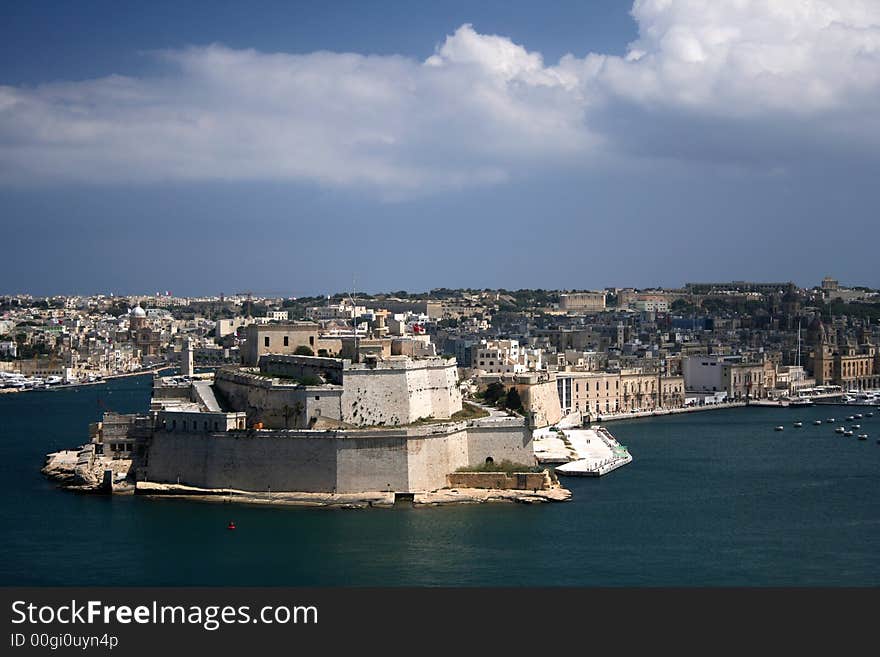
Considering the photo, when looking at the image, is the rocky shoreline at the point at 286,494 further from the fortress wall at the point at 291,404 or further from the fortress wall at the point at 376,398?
the fortress wall at the point at 376,398

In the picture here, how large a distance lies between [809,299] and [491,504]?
7314cm

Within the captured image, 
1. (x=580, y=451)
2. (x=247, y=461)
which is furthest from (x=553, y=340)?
(x=247, y=461)

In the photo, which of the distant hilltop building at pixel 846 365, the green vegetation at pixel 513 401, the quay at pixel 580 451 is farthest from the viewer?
the distant hilltop building at pixel 846 365

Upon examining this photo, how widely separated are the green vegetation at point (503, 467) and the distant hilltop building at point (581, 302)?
67000 mm

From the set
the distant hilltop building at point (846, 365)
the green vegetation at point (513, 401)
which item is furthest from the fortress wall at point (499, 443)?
the distant hilltop building at point (846, 365)

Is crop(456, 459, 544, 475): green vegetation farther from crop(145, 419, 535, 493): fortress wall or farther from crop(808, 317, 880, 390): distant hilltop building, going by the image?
crop(808, 317, 880, 390): distant hilltop building

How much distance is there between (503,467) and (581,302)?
7033 cm

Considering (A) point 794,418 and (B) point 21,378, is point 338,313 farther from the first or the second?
(A) point 794,418

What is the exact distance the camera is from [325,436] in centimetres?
2212

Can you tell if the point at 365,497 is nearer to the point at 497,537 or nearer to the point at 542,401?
the point at 497,537

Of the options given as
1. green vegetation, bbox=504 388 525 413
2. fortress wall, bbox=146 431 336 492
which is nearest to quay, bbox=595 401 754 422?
green vegetation, bbox=504 388 525 413

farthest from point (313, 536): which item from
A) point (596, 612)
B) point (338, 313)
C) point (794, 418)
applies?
point (338, 313)

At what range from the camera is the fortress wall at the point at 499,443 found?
2348 cm

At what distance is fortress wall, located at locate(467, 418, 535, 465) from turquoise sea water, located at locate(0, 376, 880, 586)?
45.8 inches
